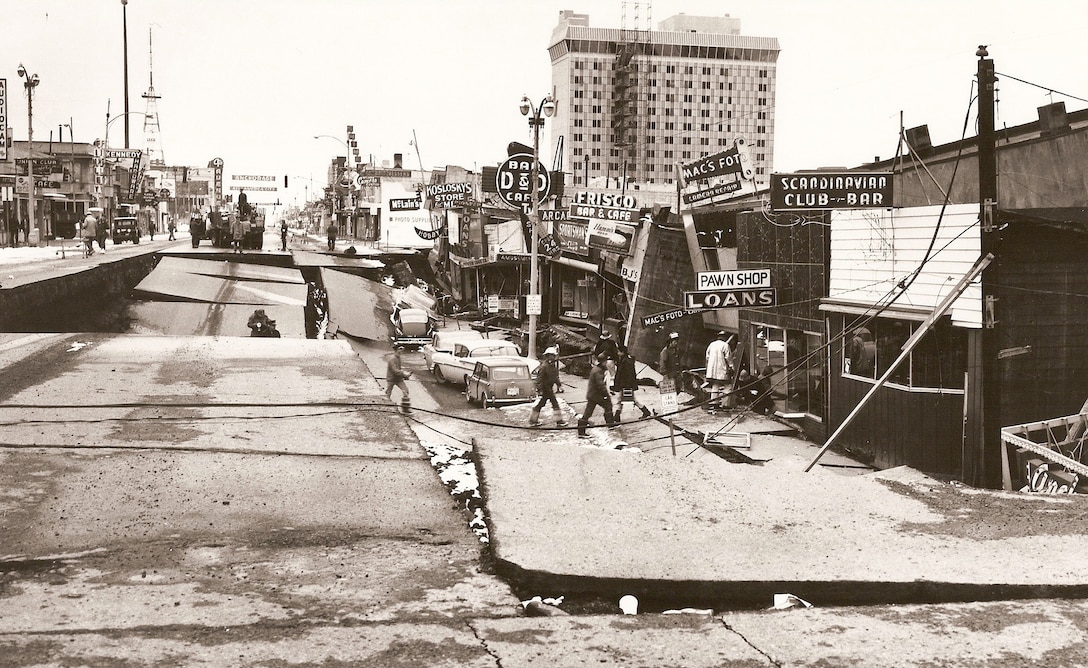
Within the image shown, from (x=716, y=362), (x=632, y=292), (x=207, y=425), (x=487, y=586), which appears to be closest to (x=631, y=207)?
(x=632, y=292)

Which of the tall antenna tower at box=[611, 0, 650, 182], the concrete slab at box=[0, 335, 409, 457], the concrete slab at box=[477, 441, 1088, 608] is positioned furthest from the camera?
the tall antenna tower at box=[611, 0, 650, 182]

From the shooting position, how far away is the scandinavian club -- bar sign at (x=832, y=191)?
17.0m

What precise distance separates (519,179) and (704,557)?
27470 millimetres

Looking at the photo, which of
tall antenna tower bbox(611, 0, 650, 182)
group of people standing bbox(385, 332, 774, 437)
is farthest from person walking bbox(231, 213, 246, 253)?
tall antenna tower bbox(611, 0, 650, 182)

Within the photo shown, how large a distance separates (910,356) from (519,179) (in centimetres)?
2039

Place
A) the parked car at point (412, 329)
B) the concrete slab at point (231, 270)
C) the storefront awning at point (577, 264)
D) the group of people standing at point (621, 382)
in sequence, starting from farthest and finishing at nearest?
the concrete slab at point (231, 270) < the parked car at point (412, 329) < the storefront awning at point (577, 264) < the group of people standing at point (621, 382)

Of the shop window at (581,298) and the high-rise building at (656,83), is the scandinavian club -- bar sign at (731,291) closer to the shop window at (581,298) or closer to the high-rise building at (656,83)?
the shop window at (581,298)

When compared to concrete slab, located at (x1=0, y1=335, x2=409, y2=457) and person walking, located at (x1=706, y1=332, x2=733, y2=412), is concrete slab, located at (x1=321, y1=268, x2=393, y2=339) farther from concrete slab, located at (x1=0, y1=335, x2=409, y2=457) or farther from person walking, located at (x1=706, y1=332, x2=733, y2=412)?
person walking, located at (x1=706, y1=332, x2=733, y2=412)

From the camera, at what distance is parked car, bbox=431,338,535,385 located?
28094 mm

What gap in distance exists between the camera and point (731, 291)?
21750mm

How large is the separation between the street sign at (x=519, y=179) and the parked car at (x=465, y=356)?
7.77 meters

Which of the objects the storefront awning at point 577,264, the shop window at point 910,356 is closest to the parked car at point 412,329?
the storefront awning at point 577,264

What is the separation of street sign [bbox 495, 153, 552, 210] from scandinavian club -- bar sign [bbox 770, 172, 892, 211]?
18448 millimetres

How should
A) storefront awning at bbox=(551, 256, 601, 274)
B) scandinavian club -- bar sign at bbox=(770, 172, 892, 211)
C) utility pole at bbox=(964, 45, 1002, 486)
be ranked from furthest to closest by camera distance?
1. storefront awning at bbox=(551, 256, 601, 274)
2. scandinavian club -- bar sign at bbox=(770, 172, 892, 211)
3. utility pole at bbox=(964, 45, 1002, 486)
